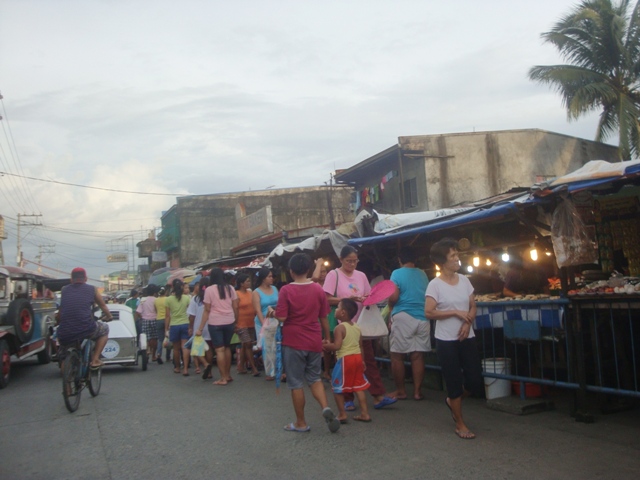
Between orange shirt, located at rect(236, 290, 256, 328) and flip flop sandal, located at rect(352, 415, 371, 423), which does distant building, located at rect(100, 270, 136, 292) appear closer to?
orange shirt, located at rect(236, 290, 256, 328)

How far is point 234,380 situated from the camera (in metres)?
10.1

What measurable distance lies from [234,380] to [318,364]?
4373 mm

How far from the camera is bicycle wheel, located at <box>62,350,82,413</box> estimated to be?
24.4 feet

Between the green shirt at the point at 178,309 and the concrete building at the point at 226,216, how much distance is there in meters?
27.2

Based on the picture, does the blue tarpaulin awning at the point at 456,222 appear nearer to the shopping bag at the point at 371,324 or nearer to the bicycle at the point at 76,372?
the shopping bag at the point at 371,324

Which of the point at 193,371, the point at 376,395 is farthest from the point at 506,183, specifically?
the point at 376,395

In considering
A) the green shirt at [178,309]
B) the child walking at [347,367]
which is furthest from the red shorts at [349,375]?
the green shirt at [178,309]

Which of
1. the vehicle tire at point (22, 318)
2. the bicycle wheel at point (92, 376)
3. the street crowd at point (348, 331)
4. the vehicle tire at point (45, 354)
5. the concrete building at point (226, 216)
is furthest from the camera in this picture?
the concrete building at point (226, 216)

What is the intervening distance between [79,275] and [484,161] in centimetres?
1886

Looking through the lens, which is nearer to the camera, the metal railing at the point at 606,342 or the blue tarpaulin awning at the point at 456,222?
the metal railing at the point at 606,342

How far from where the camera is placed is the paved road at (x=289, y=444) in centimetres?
→ 483

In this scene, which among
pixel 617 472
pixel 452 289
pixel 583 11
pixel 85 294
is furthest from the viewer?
pixel 583 11

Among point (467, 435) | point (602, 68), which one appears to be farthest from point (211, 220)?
point (467, 435)

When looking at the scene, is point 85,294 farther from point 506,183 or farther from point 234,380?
point 506,183
